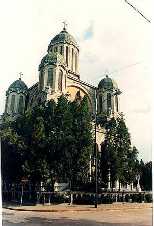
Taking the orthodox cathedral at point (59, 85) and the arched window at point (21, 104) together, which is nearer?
the orthodox cathedral at point (59, 85)

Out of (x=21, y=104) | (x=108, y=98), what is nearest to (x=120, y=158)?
(x=108, y=98)

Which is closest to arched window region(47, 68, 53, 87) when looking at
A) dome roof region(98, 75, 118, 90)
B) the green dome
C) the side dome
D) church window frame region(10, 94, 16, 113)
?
the green dome

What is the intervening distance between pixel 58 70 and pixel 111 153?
925cm

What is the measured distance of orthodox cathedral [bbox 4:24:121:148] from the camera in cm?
2972

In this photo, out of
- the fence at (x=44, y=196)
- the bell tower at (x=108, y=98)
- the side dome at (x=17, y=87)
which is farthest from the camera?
the bell tower at (x=108, y=98)

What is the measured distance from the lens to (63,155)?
1984 centimetres

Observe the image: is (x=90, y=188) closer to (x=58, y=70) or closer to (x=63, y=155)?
(x=63, y=155)

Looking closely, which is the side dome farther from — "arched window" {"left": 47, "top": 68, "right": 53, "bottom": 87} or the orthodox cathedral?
"arched window" {"left": 47, "top": 68, "right": 53, "bottom": 87}

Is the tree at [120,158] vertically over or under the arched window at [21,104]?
under

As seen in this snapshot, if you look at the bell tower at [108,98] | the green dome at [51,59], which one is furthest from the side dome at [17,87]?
the bell tower at [108,98]

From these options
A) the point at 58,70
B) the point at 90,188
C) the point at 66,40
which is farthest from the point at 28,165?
the point at 66,40

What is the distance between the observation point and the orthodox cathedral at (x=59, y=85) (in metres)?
29.7

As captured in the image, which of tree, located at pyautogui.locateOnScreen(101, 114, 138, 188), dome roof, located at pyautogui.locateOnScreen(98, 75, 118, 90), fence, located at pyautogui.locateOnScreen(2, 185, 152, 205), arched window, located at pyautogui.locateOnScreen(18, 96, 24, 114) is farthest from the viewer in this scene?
dome roof, located at pyautogui.locateOnScreen(98, 75, 118, 90)

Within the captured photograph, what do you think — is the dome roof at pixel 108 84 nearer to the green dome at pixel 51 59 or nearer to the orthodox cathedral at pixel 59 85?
the orthodox cathedral at pixel 59 85
